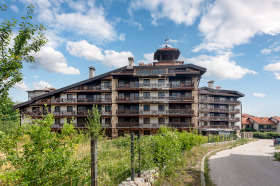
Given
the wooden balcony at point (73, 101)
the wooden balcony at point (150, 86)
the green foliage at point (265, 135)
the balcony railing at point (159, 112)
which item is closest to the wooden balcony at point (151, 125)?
the balcony railing at point (159, 112)

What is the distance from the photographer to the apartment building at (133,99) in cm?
2728

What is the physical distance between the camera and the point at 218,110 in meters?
38.8

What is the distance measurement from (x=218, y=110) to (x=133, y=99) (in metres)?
23.9

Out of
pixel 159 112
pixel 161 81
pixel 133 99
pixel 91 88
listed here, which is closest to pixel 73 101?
pixel 91 88

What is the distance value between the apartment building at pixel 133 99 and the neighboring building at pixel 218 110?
37.6ft

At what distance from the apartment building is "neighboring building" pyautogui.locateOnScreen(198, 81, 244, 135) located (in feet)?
37.6

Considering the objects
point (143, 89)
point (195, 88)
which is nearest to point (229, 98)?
point (195, 88)

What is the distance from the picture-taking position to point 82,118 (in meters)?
28.4

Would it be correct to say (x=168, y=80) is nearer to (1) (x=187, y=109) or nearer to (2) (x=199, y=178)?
(1) (x=187, y=109)

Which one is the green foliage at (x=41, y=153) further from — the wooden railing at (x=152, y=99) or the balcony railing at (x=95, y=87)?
the balcony railing at (x=95, y=87)

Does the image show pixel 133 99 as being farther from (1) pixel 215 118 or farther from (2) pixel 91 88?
(1) pixel 215 118

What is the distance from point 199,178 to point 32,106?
3164 cm

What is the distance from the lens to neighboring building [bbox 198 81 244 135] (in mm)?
37688

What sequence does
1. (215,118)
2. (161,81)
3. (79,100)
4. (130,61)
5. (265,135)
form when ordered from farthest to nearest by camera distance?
(265,135)
(215,118)
(130,61)
(79,100)
(161,81)
